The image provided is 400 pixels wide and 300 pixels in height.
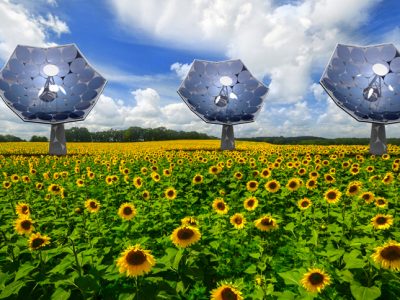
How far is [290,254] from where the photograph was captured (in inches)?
225

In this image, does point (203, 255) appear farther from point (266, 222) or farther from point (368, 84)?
point (368, 84)

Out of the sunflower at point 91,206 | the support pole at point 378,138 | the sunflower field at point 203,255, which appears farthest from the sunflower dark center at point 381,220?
the support pole at point 378,138

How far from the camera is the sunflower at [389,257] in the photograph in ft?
10.9

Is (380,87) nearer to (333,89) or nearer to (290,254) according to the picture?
(333,89)

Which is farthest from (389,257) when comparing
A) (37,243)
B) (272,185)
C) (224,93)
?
Result: (224,93)

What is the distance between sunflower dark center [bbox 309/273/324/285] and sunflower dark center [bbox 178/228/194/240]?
1.41 m

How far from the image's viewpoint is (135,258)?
10.5 ft

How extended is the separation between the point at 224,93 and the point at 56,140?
16.6 m

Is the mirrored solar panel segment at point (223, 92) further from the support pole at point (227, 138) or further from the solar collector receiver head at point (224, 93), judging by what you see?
the support pole at point (227, 138)

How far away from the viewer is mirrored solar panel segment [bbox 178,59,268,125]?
30.7 meters

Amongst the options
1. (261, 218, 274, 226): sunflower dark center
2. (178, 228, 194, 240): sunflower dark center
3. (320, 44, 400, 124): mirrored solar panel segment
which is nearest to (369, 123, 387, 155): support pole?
(320, 44, 400, 124): mirrored solar panel segment

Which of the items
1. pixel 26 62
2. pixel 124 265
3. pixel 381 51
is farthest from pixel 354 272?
pixel 26 62

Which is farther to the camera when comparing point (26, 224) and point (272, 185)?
point (272, 185)

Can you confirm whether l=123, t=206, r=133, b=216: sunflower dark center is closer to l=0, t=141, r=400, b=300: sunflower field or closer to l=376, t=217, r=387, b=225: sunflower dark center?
l=0, t=141, r=400, b=300: sunflower field
